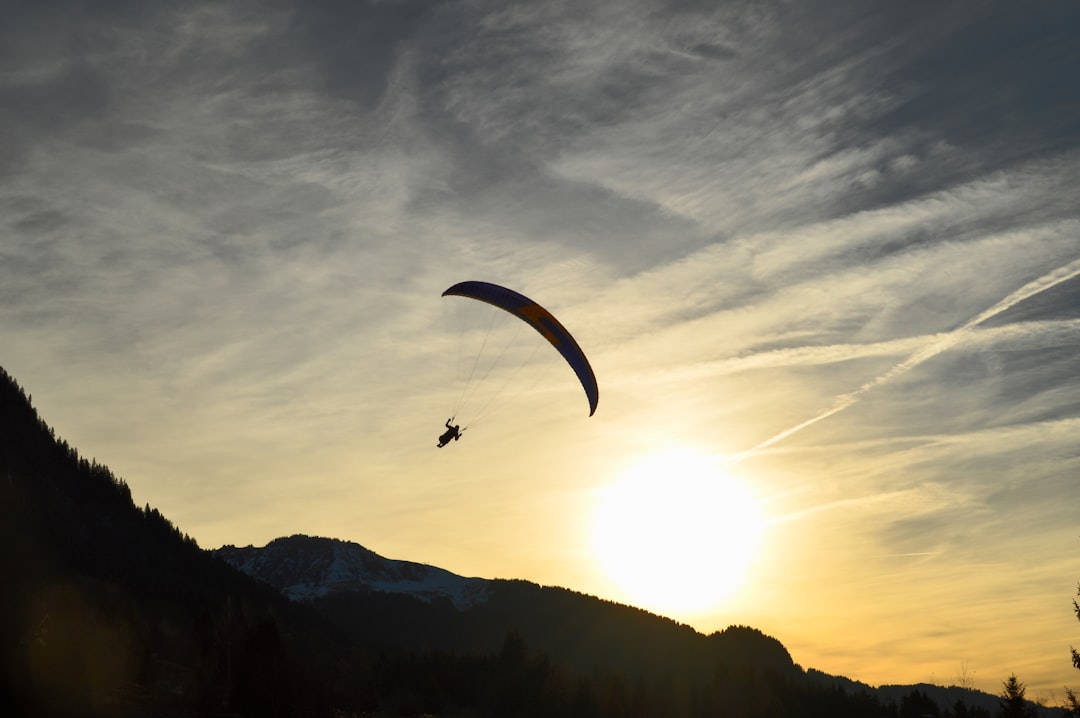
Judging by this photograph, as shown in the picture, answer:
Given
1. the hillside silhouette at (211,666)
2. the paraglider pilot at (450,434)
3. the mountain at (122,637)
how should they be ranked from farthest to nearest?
the hillside silhouette at (211,666)
the mountain at (122,637)
the paraglider pilot at (450,434)

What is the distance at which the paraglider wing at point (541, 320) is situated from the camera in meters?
54.1

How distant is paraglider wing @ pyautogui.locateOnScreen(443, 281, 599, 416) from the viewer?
5406 cm

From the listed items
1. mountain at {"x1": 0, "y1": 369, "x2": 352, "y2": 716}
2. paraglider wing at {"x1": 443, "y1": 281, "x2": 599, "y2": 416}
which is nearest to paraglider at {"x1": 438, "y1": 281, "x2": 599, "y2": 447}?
paraglider wing at {"x1": 443, "y1": 281, "x2": 599, "y2": 416}

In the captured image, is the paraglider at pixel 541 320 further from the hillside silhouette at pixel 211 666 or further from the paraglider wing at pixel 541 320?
the hillside silhouette at pixel 211 666

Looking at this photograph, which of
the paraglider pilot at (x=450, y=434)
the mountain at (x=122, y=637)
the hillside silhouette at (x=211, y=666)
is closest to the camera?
the paraglider pilot at (x=450, y=434)

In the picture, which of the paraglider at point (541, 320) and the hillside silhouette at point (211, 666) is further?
the hillside silhouette at point (211, 666)

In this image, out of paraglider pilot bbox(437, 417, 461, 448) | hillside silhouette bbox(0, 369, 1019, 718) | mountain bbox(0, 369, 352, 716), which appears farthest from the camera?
hillside silhouette bbox(0, 369, 1019, 718)

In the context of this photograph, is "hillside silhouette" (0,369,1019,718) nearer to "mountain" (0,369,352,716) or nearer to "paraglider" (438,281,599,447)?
"mountain" (0,369,352,716)

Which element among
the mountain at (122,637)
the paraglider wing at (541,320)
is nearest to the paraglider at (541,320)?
the paraglider wing at (541,320)

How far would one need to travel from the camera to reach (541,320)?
5394cm

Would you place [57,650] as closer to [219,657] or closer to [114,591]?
[219,657]

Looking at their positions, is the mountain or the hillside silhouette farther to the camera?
the hillside silhouette

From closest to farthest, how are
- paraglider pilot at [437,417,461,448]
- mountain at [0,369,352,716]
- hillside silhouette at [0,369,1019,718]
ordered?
1. paraglider pilot at [437,417,461,448]
2. mountain at [0,369,352,716]
3. hillside silhouette at [0,369,1019,718]

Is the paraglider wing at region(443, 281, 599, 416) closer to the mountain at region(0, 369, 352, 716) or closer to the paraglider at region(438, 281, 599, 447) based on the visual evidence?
the paraglider at region(438, 281, 599, 447)
